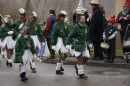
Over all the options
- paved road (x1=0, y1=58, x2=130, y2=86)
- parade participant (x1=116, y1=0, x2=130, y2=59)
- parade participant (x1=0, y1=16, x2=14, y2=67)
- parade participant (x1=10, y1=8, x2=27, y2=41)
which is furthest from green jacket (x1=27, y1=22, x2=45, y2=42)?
parade participant (x1=116, y1=0, x2=130, y2=59)

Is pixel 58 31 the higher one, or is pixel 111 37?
pixel 58 31

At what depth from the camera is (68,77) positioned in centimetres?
1255

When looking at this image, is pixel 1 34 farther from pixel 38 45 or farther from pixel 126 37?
pixel 126 37

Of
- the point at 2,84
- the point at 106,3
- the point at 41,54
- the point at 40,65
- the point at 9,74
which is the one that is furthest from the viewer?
the point at 106,3

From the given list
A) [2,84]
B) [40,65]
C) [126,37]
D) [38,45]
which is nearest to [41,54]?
[40,65]

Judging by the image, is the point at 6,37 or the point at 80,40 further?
the point at 6,37

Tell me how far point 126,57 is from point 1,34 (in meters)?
4.75

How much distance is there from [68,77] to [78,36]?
49.6 inches

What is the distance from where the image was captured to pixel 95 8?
620 inches

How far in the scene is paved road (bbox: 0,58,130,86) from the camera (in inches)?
451

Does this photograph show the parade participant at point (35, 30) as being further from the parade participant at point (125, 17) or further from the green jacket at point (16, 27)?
the parade participant at point (125, 17)

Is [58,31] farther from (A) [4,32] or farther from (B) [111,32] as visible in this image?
(A) [4,32]

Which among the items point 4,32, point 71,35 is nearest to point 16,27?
point 4,32

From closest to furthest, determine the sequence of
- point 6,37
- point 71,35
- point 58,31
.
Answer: point 71,35, point 58,31, point 6,37
